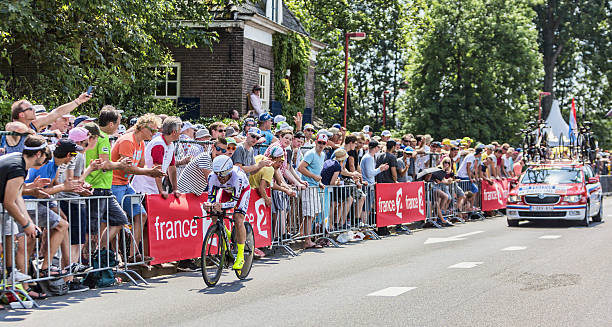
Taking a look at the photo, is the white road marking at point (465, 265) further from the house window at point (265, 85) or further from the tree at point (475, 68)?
the tree at point (475, 68)

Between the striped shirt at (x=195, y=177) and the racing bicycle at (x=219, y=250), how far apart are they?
152 centimetres

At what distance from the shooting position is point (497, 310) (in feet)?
27.8

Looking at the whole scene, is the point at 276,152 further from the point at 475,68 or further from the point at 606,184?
the point at 475,68

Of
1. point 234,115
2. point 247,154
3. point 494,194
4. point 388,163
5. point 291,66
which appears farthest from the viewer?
point 291,66

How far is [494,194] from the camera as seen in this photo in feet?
83.3

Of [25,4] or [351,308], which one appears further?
[25,4]

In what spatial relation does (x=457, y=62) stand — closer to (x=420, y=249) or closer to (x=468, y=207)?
(x=468, y=207)

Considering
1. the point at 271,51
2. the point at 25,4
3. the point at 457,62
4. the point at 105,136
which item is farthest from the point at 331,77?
the point at 105,136

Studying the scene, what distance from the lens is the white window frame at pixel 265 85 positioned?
3028cm

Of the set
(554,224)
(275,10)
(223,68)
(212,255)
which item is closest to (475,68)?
(275,10)

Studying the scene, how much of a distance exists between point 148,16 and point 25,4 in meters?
5.68

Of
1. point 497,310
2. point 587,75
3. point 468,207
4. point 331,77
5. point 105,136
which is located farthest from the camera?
point 587,75

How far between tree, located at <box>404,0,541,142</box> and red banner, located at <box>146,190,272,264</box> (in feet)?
131

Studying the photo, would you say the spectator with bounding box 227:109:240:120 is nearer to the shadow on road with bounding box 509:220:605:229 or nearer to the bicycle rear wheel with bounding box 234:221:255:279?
the shadow on road with bounding box 509:220:605:229
